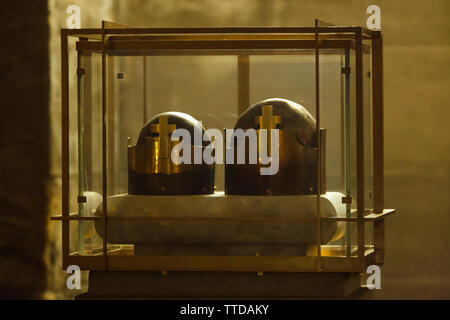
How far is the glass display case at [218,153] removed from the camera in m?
5.57

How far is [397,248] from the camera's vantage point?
8.28 meters

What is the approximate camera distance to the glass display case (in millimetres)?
5574

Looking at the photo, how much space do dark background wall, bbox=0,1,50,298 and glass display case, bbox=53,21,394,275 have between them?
1.78 meters

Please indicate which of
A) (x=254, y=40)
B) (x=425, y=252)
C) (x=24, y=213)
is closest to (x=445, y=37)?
(x=425, y=252)

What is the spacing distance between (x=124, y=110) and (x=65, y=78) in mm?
407

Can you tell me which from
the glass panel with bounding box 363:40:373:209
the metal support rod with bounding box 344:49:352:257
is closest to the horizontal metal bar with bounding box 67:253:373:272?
the metal support rod with bounding box 344:49:352:257

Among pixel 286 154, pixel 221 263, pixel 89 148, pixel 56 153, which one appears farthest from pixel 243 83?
pixel 56 153

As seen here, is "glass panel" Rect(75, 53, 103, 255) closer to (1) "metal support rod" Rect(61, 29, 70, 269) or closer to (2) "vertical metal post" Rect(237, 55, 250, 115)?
(1) "metal support rod" Rect(61, 29, 70, 269)

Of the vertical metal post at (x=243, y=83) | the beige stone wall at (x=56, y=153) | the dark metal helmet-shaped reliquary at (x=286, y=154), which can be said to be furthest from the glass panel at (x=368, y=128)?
the beige stone wall at (x=56, y=153)

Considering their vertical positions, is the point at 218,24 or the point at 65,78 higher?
the point at 218,24

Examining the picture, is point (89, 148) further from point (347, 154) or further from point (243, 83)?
point (347, 154)

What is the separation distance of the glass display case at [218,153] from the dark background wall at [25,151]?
5.83 ft

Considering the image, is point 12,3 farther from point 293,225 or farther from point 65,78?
point 293,225

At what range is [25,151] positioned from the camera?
7656 mm
